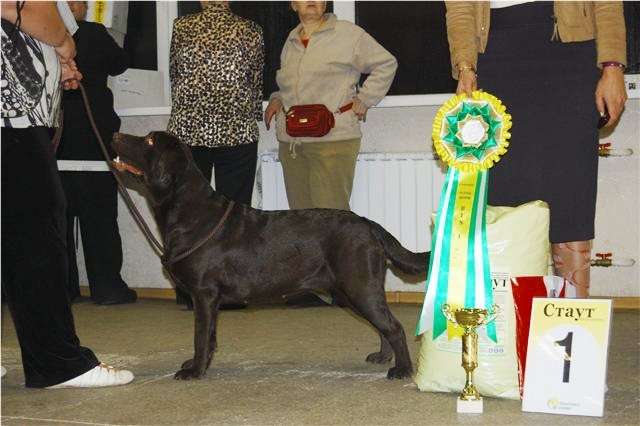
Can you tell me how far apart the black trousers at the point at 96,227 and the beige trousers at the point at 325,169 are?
1.20m

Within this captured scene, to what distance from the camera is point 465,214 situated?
2.77 metres

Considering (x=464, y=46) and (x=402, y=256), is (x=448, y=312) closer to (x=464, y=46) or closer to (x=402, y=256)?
(x=402, y=256)

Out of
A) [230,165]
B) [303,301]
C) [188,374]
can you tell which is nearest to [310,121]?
[230,165]

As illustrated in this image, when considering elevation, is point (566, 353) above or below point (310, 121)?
below

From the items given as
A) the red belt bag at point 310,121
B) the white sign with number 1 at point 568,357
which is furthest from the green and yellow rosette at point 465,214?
the red belt bag at point 310,121

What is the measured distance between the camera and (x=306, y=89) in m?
4.75

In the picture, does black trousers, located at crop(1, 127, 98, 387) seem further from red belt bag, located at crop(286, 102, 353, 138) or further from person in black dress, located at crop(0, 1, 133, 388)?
red belt bag, located at crop(286, 102, 353, 138)

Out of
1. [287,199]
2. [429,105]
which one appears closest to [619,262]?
[429,105]

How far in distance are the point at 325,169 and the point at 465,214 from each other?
205cm

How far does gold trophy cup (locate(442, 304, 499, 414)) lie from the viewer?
265 cm

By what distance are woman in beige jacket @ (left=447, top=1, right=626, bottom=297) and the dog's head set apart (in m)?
1.05

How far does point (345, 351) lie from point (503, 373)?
1080mm

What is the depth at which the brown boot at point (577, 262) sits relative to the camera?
288cm

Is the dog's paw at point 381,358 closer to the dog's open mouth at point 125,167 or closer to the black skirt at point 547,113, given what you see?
the black skirt at point 547,113
